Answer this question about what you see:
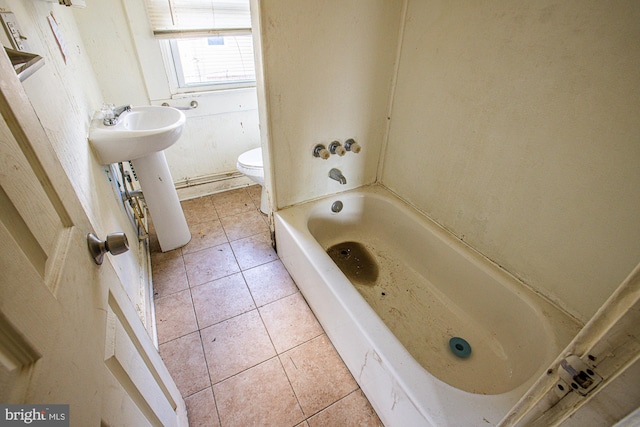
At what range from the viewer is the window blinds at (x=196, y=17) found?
182 cm

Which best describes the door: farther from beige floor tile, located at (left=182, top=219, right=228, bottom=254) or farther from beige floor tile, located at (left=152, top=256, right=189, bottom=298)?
beige floor tile, located at (left=182, top=219, right=228, bottom=254)

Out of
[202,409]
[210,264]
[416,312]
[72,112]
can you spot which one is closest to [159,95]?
[72,112]

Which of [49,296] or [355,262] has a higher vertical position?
[49,296]

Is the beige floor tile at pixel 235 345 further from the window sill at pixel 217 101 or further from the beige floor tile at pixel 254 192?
the window sill at pixel 217 101

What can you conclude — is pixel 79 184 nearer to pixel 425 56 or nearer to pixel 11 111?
pixel 11 111

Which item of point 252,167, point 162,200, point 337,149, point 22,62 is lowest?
point 162,200

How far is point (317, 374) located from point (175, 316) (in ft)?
2.68

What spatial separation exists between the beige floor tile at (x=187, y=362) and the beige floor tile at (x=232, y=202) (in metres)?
1.09

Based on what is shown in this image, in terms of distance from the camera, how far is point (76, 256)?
51cm

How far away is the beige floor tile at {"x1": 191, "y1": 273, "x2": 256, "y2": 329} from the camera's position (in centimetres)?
153

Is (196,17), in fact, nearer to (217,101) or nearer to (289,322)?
(217,101)

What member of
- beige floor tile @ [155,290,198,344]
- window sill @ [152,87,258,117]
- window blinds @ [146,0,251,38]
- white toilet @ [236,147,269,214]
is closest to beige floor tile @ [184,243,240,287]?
beige floor tile @ [155,290,198,344]

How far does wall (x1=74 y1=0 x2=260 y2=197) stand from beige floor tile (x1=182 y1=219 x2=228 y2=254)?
1.50ft

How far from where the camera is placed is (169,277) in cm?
174
